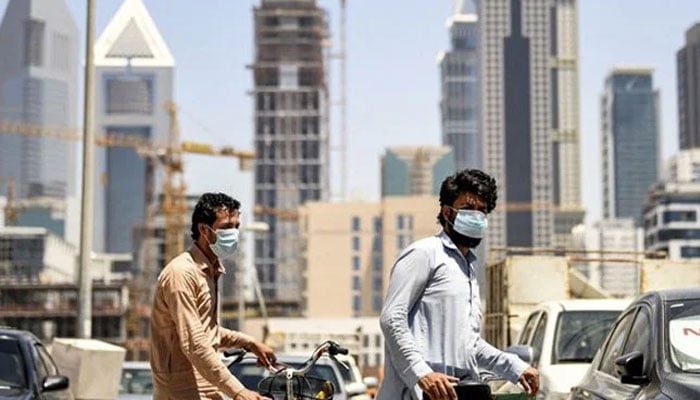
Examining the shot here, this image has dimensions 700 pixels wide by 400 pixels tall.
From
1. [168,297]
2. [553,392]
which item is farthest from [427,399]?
[553,392]

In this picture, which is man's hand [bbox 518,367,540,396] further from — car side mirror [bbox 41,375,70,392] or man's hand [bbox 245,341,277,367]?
car side mirror [bbox 41,375,70,392]

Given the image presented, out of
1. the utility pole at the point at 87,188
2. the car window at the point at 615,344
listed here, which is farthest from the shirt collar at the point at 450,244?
the utility pole at the point at 87,188

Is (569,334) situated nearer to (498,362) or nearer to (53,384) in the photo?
(53,384)

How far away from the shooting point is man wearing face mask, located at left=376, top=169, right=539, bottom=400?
6656 mm

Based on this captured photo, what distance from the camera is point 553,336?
12.9m

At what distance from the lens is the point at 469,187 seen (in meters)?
7.00

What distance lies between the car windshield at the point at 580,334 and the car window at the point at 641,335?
168 inches

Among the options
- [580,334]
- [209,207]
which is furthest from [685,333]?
[580,334]

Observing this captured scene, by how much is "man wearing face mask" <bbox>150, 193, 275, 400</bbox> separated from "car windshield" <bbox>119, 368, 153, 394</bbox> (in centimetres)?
1298

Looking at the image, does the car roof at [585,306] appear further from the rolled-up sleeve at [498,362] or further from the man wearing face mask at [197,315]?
the man wearing face mask at [197,315]

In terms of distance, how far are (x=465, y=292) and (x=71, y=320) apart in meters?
193

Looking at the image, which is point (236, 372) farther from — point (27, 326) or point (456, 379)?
point (27, 326)

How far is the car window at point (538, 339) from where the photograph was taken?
12820 mm

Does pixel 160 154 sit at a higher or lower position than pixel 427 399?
higher
